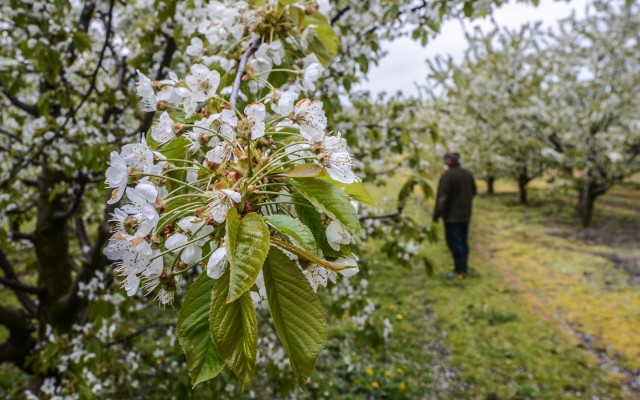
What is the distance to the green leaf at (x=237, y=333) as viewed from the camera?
0.62 m

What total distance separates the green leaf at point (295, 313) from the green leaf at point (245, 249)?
7 centimetres

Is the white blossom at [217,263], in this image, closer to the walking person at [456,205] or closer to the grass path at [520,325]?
the grass path at [520,325]

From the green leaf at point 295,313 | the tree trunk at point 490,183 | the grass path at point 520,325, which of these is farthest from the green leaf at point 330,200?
the tree trunk at point 490,183

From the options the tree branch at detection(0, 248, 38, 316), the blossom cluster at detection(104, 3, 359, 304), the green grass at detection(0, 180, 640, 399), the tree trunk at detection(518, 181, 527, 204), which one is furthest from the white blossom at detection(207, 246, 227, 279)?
the tree trunk at detection(518, 181, 527, 204)

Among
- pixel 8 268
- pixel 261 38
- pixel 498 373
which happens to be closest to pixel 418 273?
pixel 498 373

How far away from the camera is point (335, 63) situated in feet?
9.27

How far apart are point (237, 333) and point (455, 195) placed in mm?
6130

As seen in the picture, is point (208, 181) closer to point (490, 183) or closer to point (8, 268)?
point (8, 268)

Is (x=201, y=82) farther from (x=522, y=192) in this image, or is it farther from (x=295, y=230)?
(x=522, y=192)

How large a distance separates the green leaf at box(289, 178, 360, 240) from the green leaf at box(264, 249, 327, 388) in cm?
11

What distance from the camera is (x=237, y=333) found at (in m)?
0.63

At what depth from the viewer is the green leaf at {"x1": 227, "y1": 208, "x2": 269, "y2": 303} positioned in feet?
1.91

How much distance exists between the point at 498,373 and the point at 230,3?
13.3 ft

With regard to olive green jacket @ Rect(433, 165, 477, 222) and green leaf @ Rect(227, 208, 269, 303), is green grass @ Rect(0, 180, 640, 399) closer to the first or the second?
olive green jacket @ Rect(433, 165, 477, 222)
